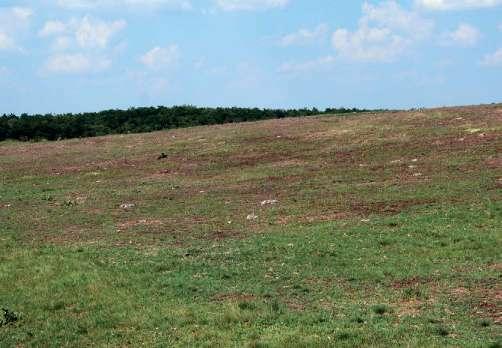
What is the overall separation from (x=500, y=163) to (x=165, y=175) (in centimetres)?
1533

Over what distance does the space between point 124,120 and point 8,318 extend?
55696mm

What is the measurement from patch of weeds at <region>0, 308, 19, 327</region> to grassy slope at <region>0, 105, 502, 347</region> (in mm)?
184

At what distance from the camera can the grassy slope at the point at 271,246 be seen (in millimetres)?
11438

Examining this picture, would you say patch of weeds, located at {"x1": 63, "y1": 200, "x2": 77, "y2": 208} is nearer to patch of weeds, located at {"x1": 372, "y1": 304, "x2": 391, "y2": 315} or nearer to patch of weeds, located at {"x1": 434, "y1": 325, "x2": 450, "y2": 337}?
patch of weeds, located at {"x1": 372, "y1": 304, "x2": 391, "y2": 315}

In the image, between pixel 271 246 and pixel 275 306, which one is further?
pixel 271 246

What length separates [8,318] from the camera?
41.9ft

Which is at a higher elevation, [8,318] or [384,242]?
[384,242]

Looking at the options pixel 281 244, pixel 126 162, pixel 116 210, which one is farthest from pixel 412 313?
pixel 126 162

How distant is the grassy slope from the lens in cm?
1144

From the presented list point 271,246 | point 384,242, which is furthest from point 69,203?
point 384,242

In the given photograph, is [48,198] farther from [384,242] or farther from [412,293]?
[412,293]

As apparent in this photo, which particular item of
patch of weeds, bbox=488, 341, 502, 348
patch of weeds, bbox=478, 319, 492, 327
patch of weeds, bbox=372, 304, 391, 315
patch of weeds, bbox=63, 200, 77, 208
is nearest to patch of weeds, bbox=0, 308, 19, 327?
patch of weeds, bbox=372, 304, 391, 315

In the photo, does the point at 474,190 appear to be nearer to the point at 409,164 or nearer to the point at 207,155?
the point at 409,164

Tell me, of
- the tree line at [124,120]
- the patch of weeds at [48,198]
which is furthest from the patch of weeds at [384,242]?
the tree line at [124,120]
